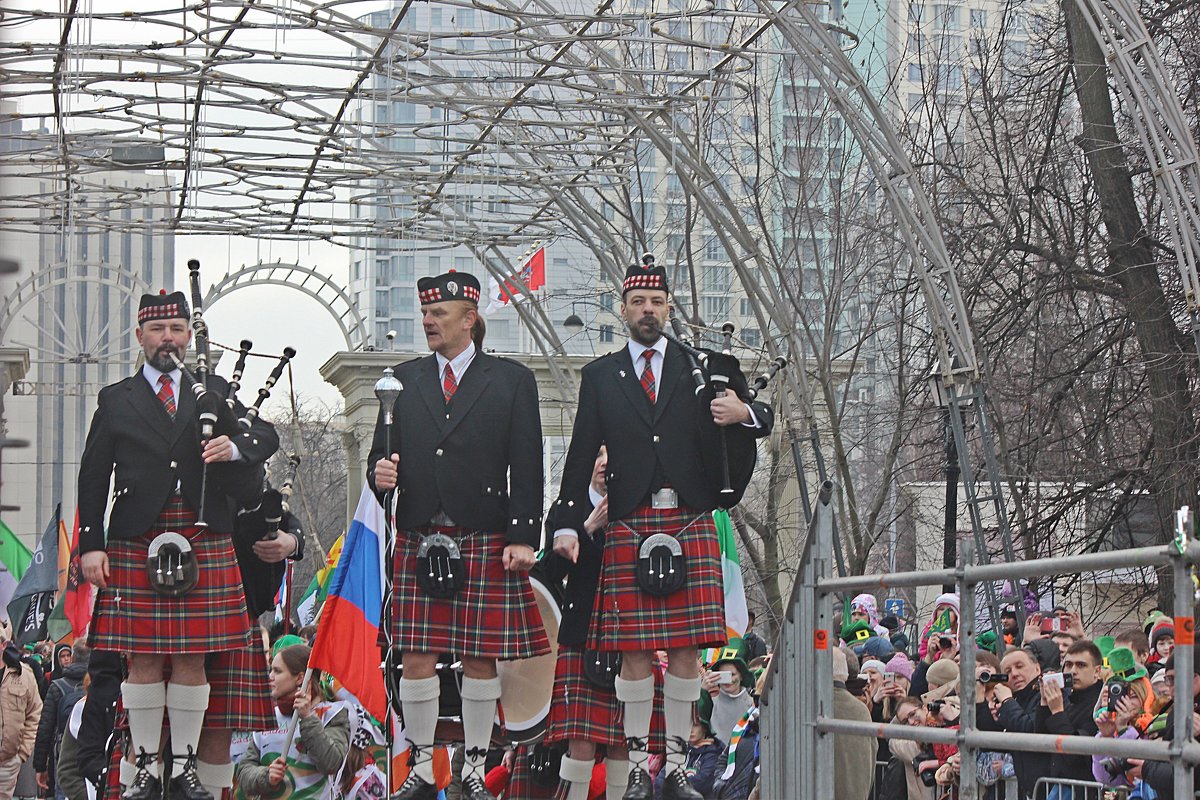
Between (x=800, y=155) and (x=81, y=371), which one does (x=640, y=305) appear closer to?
(x=800, y=155)

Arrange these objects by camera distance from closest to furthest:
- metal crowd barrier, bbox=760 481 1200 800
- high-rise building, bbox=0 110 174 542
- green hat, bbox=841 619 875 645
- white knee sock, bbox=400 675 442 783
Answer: metal crowd barrier, bbox=760 481 1200 800
white knee sock, bbox=400 675 442 783
green hat, bbox=841 619 875 645
high-rise building, bbox=0 110 174 542

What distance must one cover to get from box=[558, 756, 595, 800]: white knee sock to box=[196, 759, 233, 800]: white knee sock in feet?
3.78

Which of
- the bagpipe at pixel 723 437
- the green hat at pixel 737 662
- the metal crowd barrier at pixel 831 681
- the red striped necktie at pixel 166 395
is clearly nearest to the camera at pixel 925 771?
the metal crowd barrier at pixel 831 681

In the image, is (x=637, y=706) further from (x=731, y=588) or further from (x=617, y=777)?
(x=731, y=588)

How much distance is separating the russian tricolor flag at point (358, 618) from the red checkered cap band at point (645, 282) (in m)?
1.72

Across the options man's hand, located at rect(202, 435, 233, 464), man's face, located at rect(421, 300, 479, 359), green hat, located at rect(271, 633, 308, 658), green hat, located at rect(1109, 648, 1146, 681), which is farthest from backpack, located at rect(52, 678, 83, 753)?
green hat, located at rect(1109, 648, 1146, 681)

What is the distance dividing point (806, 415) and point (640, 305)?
720 centimetres

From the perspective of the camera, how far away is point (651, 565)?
5.41 meters

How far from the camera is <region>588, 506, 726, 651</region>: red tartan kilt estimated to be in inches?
212

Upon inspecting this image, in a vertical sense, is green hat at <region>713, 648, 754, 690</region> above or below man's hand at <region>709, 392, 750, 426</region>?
below

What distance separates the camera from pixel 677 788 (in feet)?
17.6

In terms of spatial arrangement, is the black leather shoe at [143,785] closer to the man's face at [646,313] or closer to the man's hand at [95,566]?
the man's hand at [95,566]

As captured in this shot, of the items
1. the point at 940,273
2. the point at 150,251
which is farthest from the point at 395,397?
the point at 150,251

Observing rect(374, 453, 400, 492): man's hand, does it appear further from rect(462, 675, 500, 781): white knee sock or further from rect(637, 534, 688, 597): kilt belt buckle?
rect(637, 534, 688, 597): kilt belt buckle
